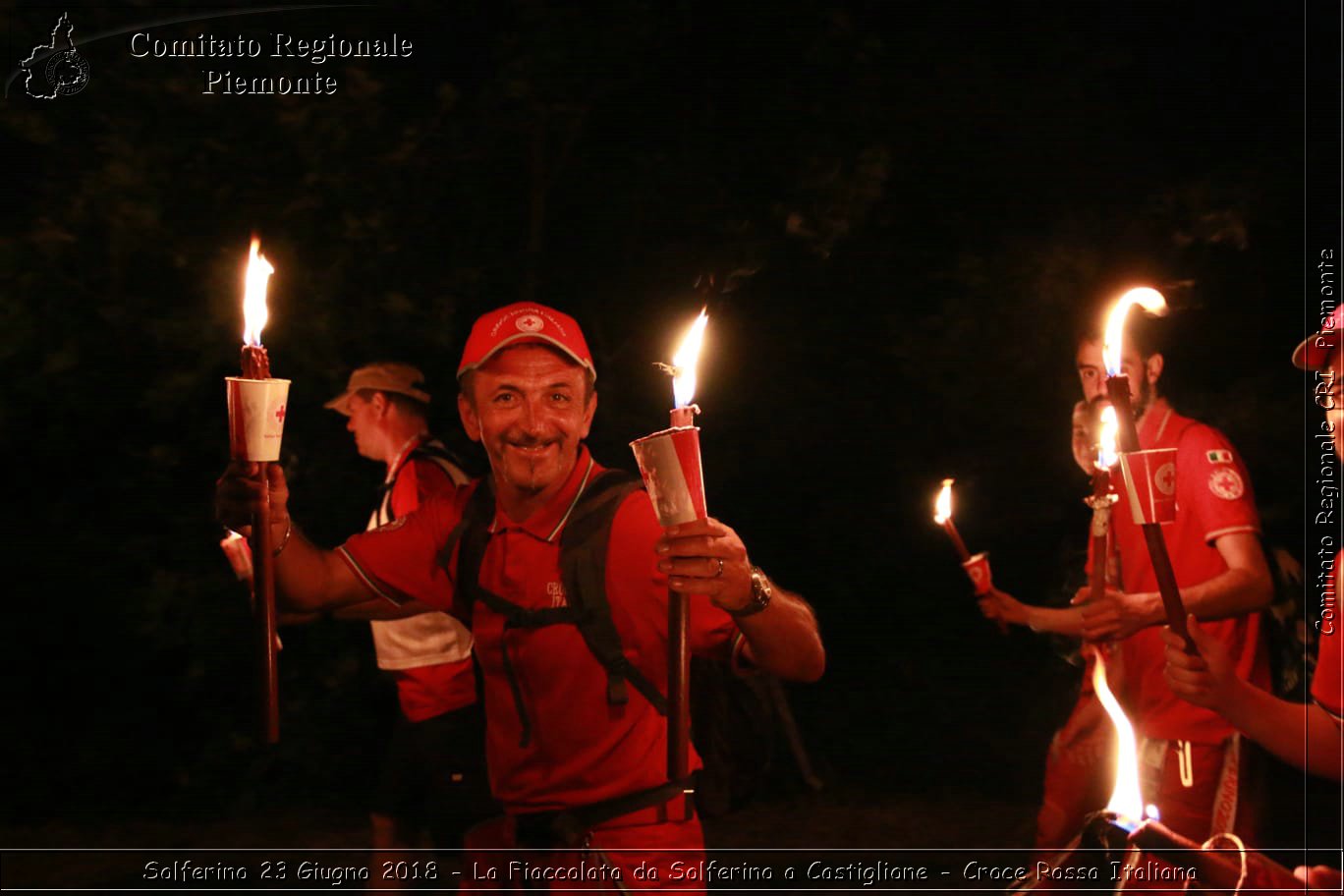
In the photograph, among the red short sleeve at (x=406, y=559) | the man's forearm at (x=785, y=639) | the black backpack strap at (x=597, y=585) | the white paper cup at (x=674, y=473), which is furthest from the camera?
the red short sleeve at (x=406, y=559)

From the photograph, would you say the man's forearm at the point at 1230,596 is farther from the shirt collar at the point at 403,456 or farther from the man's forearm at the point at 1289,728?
the shirt collar at the point at 403,456

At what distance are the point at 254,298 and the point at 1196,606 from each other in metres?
3.45

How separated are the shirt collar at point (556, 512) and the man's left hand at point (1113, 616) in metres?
1.83

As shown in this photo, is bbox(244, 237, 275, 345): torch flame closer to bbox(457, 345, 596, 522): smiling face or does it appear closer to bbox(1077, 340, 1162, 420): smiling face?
bbox(457, 345, 596, 522): smiling face

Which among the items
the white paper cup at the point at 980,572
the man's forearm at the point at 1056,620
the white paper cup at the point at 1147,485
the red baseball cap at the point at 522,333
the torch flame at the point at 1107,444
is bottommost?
the man's forearm at the point at 1056,620

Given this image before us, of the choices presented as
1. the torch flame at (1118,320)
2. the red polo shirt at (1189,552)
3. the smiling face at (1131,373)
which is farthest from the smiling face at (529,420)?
the smiling face at (1131,373)

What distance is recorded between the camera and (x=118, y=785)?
869 cm

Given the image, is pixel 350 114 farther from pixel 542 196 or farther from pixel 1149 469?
pixel 1149 469

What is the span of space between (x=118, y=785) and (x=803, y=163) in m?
6.14

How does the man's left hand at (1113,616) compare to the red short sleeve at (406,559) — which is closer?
the red short sleeve at (406,559)

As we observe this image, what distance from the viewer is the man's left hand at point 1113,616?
14.3ft

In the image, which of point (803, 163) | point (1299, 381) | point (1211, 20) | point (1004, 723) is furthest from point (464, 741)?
point (1211, 20)

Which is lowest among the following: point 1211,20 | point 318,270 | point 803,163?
point 318,270

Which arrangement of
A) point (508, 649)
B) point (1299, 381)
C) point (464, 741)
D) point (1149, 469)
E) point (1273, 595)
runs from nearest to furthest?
point (1149, 469) → point (508, 649) → point (1273, 595) → point (464, 741) → point (1299, 381)
